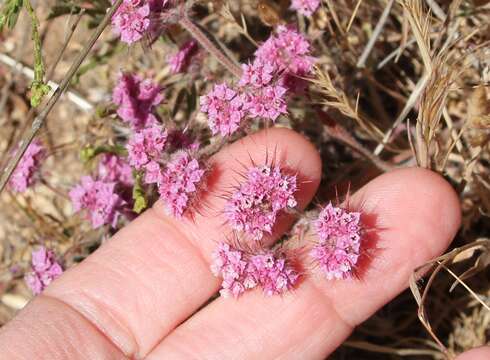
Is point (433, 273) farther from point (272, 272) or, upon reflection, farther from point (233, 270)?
point (233, 270)

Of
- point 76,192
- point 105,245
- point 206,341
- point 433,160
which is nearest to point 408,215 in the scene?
point 433,160

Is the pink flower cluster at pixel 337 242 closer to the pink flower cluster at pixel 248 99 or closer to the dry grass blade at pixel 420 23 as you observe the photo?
the pink flower cluster at pixel 248 99

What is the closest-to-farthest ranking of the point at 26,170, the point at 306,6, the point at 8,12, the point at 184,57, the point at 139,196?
the point at 8,12, the point at 139,196, the point at 306,6, the point at 184,57, the point at 26,170

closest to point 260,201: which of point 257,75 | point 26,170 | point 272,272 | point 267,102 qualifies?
point 272,272

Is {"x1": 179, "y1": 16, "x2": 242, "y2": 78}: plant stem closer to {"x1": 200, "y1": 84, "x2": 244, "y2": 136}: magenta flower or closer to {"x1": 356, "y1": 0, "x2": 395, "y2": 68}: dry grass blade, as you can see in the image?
{"x1": 200, "y1": 84, "x2": 244, "y2": 136}: magenta flower

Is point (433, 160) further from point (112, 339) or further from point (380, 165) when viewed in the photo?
point (112, 339)

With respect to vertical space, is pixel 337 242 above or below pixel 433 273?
above
